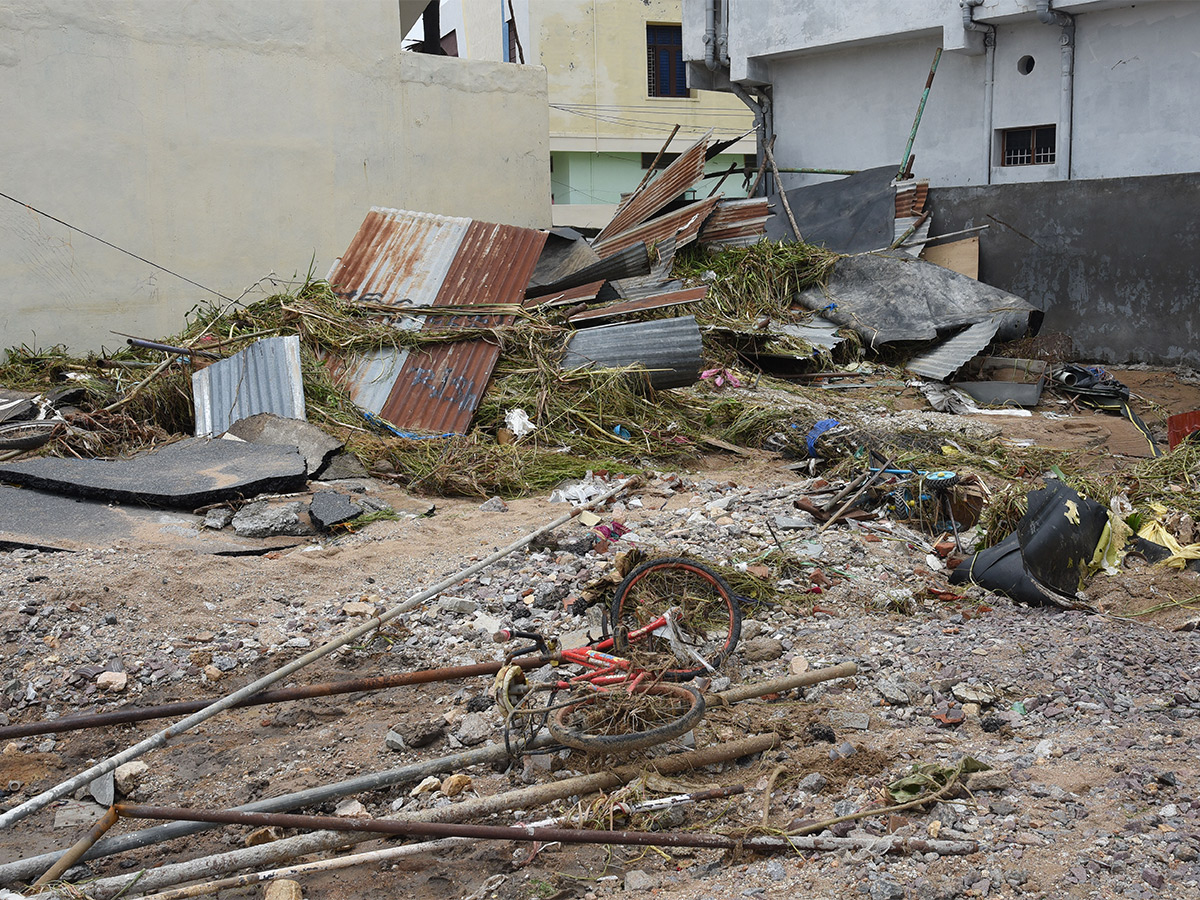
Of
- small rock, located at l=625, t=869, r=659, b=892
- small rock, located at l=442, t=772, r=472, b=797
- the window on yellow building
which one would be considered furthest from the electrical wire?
the window on yellow building

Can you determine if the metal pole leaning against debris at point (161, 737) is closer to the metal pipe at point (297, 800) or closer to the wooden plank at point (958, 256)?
the metal pipe at point (297, 800)

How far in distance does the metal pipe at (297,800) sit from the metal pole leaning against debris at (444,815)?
0.09 m

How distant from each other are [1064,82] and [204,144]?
10837 mm

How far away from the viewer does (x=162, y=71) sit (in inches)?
400

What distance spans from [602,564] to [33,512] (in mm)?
3145

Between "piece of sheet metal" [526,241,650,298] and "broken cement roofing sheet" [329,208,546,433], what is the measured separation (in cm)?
32

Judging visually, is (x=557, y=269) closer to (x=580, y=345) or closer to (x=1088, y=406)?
(x=580, y=345)

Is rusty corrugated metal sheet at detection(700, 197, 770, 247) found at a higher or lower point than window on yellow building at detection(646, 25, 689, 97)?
lower

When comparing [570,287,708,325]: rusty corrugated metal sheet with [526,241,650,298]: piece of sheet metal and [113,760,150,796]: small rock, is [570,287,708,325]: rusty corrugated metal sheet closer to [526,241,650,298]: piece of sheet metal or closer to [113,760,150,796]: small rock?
[526,241,650,298]: piece of sheet metal

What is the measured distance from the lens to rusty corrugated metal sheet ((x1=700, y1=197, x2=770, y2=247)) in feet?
36.7

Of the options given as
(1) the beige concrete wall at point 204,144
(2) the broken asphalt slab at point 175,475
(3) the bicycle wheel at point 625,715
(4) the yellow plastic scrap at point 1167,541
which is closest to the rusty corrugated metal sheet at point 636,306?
(2) the broken asphalt slab at point 175,475

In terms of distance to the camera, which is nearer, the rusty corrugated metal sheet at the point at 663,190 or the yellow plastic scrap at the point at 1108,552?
the yellow plastic scrap at the point at 1108,552

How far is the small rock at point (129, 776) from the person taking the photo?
3.35 metres

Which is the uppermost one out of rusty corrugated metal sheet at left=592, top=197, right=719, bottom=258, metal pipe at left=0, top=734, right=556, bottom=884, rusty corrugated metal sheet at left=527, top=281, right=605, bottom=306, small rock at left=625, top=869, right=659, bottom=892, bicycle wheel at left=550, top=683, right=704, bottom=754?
rusty corrugated metal sheet at left=592, top=197, right=719, bottom=258
